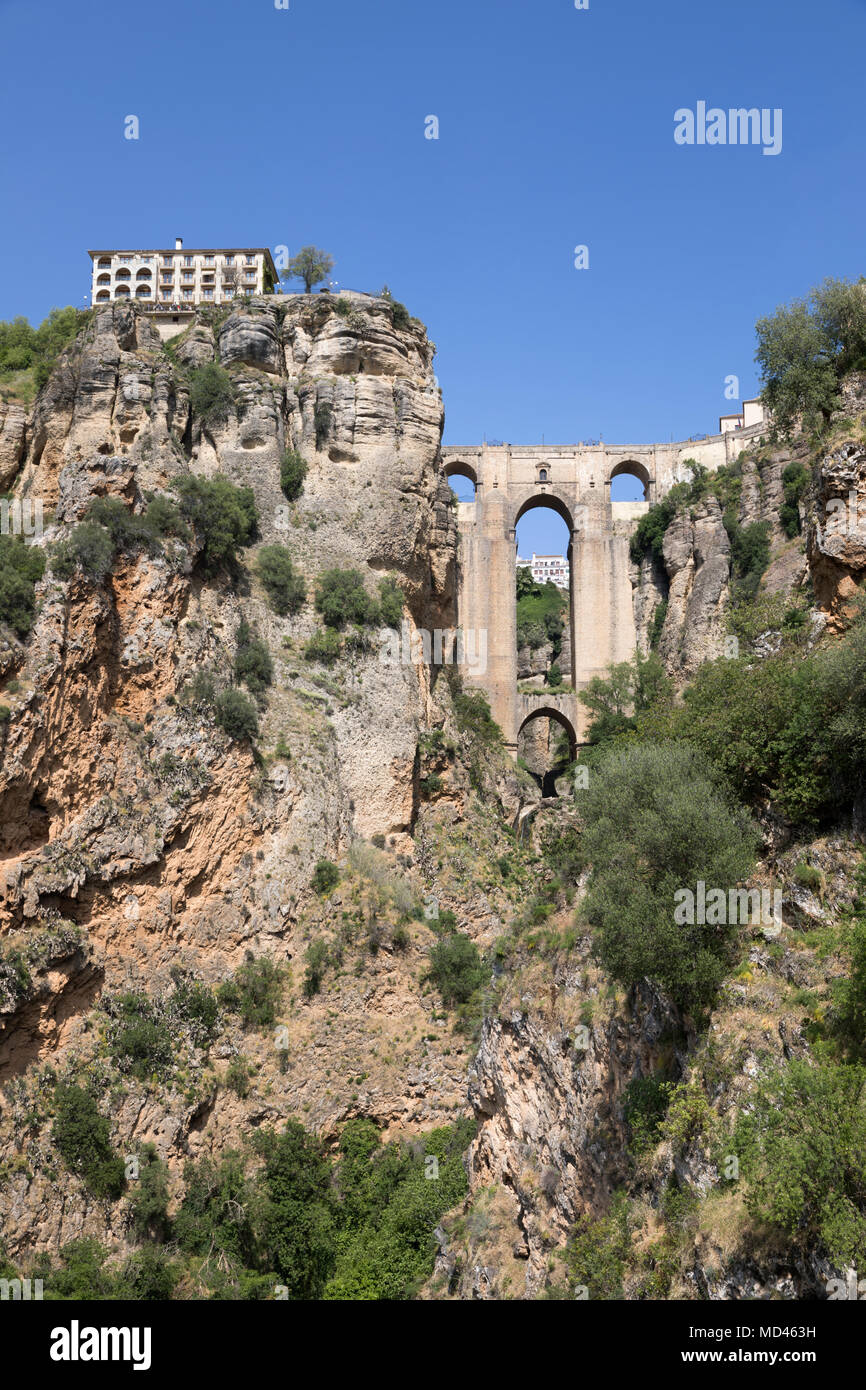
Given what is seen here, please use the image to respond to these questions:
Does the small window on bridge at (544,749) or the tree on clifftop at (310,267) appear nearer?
the tree on clifftop at (310,267)

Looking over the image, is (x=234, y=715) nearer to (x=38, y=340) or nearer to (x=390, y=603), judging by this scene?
(x=390, y=603)

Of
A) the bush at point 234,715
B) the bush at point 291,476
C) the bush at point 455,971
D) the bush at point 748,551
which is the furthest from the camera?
the bush at point 748,551

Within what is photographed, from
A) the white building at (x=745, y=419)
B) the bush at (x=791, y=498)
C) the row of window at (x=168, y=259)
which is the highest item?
the row of window at (x=168, y=259)

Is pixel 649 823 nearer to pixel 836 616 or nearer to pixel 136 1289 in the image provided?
pixel 836 616

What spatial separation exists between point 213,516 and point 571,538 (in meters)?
25.2

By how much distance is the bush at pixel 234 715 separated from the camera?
32656 mm

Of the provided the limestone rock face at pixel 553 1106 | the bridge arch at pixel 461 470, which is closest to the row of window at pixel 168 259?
the bridge arch at pixel 461 470

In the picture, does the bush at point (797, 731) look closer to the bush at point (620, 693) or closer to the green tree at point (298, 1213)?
the green tree at point (298, 1213)

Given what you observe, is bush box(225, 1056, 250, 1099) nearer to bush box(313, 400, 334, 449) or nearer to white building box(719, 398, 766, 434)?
bush box(313, 400, 334, 449)

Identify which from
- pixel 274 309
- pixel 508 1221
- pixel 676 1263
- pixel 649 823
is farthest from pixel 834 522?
pixel 274 309

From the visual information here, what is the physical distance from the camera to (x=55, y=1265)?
24609 millimetres

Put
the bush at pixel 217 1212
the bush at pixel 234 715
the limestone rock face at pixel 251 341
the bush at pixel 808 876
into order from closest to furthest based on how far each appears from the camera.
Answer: the bush at pixel 808 876 → the bush at pixel 217 1212 → the bush at pixel 234 715 → the limestone rock face at pixel 251 341

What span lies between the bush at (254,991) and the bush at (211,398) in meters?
18.2

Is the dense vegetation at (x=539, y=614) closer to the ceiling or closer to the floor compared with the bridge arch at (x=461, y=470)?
closer to the floor
